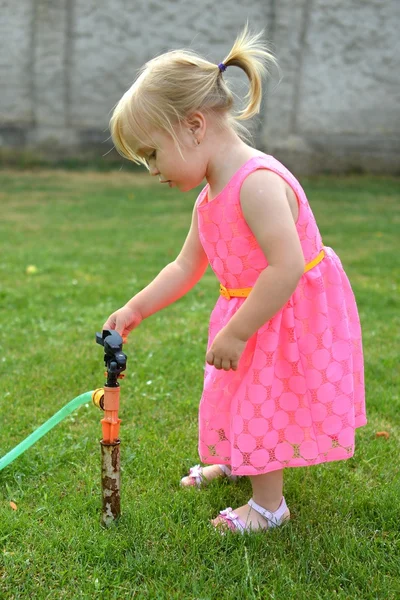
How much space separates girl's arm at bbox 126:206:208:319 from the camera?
2400mm

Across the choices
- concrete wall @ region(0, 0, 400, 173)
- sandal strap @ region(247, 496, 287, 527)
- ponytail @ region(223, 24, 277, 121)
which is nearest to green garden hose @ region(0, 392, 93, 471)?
sandal strap @ region(247, 496, 287, 527)

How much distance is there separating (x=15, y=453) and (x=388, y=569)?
121cm

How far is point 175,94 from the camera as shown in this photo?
6.49 ft

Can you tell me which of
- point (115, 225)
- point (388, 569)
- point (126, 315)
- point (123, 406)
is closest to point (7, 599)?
point (126, 315)

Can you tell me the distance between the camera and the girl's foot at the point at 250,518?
2223 mm

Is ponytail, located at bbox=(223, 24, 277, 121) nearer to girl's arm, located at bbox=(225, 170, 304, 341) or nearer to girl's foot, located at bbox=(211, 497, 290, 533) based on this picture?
girl's arm, located at bbox=(225, 170, 304, 341)

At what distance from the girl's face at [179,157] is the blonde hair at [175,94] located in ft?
0.07

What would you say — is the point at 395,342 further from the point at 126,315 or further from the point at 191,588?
the point at 191,588

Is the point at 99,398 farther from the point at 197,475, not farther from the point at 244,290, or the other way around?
the point at 197,475

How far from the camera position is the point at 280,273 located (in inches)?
75.9

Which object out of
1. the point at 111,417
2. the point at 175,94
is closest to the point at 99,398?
the point at 111,417

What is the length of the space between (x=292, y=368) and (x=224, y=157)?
670 millimetres

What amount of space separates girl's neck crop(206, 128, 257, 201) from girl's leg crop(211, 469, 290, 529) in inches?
36.3

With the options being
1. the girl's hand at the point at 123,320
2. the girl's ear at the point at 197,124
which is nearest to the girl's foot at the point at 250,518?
the girl's hand at the point at 123,320
